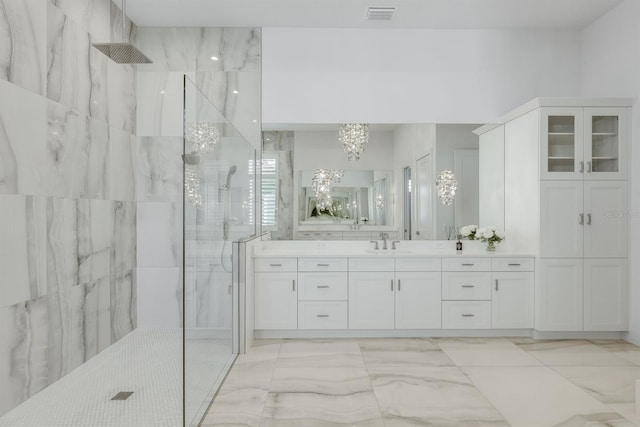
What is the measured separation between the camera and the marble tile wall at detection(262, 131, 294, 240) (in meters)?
4.39

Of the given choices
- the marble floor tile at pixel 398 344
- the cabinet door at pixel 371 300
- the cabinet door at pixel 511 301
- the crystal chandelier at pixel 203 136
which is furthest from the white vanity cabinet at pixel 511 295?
the crystal chandelier at pixel 203 136

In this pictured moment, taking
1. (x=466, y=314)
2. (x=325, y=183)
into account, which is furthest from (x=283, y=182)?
(x=466, y=314)

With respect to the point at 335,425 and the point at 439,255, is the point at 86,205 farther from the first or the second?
the point at 439,255

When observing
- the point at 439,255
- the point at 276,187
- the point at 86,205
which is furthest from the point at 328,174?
the point at 86,205

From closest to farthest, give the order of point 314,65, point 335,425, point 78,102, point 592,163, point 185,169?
1. point 185,169
2. point 335,425
3. point 78,102
4. point 592,163
5. point 314,65

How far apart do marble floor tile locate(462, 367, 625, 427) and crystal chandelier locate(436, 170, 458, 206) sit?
69.0 inches

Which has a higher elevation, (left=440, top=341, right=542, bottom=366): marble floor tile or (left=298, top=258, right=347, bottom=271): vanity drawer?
(left=298, top=258, right=347, bottom=271): vanity drawer

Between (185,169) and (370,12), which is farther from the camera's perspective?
(370,12)

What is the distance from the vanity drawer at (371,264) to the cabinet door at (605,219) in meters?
1.74

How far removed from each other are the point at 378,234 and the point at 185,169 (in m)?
2.72

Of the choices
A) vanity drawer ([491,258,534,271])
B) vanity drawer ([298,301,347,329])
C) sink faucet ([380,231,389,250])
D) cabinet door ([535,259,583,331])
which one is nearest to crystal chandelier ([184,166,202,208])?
vanity drawer ([298,301,347,329])

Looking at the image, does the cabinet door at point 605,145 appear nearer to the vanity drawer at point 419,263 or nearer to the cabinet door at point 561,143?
the cabinet door at point 561,143

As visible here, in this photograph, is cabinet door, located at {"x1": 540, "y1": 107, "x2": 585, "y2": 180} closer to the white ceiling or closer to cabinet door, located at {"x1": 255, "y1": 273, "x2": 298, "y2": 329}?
the white ceiling

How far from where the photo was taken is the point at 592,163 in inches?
150
